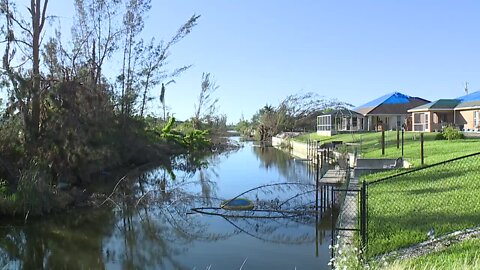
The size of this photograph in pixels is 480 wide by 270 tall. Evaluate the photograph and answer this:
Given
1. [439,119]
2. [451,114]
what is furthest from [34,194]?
[451,114]

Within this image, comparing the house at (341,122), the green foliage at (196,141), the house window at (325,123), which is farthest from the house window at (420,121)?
the green foliage at (196,141)

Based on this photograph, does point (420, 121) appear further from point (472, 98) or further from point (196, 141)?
point (196, 141)

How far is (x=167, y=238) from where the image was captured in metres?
12.0

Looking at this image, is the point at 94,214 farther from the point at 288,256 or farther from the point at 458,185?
the point at 458,185

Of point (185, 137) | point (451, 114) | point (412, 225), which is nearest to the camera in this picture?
point (412, 225)

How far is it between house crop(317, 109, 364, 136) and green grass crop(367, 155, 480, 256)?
1420 inches

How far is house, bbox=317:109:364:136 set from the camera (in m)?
50.5

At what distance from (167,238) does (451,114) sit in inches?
1306

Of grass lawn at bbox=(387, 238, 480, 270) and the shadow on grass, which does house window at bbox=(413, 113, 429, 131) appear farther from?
grass lawn at bbox=(387, 238, 480, 270)

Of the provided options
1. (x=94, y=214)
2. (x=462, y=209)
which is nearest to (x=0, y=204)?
(x=94, y=214)

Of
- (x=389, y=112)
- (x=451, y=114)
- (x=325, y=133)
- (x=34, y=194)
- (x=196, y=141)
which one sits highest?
(x=389, y=112)

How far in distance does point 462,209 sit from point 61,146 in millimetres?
14430

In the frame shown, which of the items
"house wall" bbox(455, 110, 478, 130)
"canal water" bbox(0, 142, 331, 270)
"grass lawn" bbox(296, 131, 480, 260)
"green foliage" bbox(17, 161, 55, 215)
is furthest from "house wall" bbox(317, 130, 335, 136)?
"green foliage" bbox(17, 161, 55, 215)

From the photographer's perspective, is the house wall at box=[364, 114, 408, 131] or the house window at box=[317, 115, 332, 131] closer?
the house wall at box=[364, 114, 408, 131]
